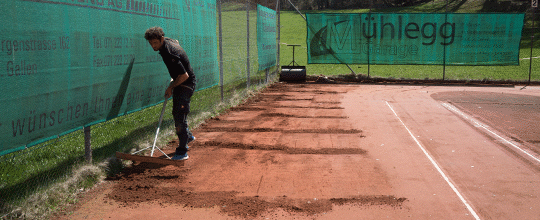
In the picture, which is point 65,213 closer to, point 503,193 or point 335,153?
point 335,153

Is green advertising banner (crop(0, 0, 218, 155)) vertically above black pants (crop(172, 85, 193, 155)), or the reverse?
green advertising banner (crop(0, 0, 218, 155))

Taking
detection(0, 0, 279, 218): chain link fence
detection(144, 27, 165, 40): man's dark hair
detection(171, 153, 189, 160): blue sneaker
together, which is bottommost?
detection(171, 153, 189, 160): blue sneaker

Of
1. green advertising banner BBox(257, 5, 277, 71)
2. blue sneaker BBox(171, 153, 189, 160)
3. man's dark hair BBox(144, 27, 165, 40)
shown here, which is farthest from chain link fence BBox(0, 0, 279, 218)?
man's dark hair BBox(144, 27, 165, 40)

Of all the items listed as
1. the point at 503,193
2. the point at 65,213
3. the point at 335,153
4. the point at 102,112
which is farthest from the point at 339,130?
the point at 65,213

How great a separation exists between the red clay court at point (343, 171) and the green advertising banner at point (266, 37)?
447 centimetres

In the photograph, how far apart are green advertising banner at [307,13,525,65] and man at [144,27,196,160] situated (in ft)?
40.2

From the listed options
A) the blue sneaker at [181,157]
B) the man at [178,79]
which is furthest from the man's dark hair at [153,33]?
the blue sneaker at [181,157]

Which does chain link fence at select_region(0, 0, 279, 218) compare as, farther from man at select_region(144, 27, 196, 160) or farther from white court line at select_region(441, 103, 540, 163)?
white court line at select_region(441, 103, 540, 163)

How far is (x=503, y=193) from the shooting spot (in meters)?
5.16

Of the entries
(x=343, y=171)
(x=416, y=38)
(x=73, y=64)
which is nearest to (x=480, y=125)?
(x=343, y=171)

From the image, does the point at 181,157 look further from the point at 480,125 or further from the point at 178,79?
the point at 480,125

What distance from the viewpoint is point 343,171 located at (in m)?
5.98

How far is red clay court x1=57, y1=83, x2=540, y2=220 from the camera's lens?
15.5ft

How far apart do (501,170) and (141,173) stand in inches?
186
